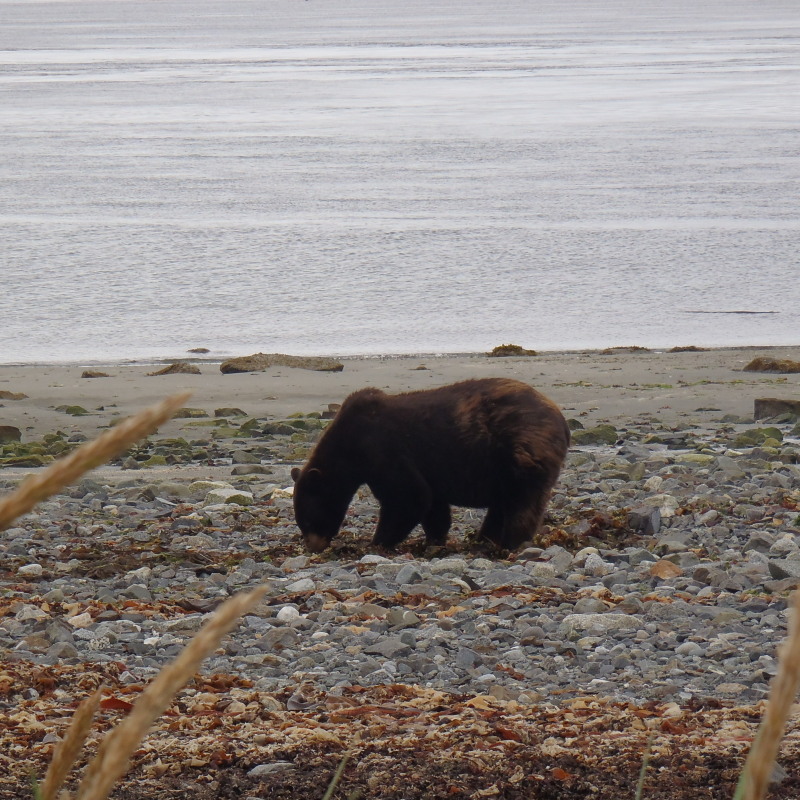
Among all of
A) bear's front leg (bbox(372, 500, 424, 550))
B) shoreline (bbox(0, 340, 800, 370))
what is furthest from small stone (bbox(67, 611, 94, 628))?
shoreline (bbox(0, 340, 800, 370))

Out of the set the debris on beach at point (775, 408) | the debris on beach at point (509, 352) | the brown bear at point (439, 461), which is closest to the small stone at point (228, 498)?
the brown bear at point (439, 461)

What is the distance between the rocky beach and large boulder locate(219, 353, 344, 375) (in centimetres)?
363

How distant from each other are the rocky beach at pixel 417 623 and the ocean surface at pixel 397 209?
7386 mm

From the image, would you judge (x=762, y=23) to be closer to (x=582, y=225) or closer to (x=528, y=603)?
(x=582, y=225)

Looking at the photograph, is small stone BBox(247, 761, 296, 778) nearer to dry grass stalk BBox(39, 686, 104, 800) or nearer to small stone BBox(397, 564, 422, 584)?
small stone BBox(397, 564, 422, 584)

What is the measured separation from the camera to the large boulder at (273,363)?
51.9 feet

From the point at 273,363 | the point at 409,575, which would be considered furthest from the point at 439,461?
the point at 273,363

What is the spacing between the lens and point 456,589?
22.6 feet

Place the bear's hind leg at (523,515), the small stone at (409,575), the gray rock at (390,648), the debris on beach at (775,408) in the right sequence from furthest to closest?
the debris on beach at (775,408), the bear's hind leg at (523,515), the small stone at (409,575), the gray rock at (390,648)

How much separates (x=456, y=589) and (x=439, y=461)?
1.14m

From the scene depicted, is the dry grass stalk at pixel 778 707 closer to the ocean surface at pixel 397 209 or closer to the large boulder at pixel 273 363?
the large boulder at pixel 273 363

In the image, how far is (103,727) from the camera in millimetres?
4727

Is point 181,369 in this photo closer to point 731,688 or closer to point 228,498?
point 228,498

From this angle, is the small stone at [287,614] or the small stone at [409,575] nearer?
the small stone at [287,614]
